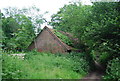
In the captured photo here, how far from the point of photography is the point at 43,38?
2130 cm

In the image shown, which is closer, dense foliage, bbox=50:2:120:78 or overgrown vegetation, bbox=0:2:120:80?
overgrown vegetation, bbox=0:2:120:80

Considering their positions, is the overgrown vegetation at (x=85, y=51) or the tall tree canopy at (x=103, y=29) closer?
the overgrown vegetation at (x=85, y=51)

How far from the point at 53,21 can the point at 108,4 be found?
27582 mm

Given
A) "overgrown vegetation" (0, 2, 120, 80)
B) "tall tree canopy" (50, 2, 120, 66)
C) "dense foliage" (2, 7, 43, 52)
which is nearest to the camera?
"overgrown vegetation" (0, 2, 120, 80)

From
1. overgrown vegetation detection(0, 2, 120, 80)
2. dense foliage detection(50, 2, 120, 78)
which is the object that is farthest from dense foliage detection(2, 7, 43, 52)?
dense foliage detection(50, 2, 120, 78)

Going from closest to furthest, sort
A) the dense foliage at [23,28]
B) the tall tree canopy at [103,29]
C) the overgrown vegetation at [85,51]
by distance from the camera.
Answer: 1. the overgrown vegetation at [85,51]
2. the tall tree canopy at [103,29]
3. the dense foliage at [23,28]

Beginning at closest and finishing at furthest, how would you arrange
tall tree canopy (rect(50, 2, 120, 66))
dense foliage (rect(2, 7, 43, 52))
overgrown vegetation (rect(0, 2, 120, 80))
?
overgrown vegetation (rect(0, 2, 120, 80)) < tall tree canopy (rect(50, 2, 120, 66)) < dense foliage (rect(2, 7, 43, 52))

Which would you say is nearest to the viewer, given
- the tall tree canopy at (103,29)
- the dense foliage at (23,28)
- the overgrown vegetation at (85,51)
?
the overgrown vegetation at (85,51)

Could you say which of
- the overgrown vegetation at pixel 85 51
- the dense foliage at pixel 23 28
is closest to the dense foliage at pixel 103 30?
the overgrown vegetation at pixel 85 51

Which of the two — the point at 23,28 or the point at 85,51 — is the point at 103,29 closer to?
the point at 85,51

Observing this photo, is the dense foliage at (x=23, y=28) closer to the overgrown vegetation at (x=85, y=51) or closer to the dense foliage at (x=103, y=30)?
the overgrown vegetation at (x=85, y=51)

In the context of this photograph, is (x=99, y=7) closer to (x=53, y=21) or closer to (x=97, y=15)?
(x=97, y=15)

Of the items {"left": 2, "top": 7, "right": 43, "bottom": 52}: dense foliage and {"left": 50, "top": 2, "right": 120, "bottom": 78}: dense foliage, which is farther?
{"left": 2, "top": 7, "right": 43, "bottom": 52}: dense foliage

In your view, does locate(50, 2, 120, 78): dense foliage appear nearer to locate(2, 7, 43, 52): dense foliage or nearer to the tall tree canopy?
the tall tree canopy
